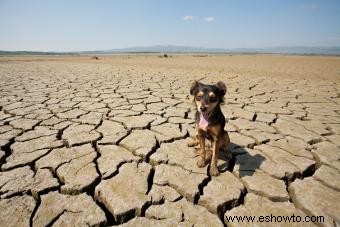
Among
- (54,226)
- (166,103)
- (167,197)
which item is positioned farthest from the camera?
(166,103)

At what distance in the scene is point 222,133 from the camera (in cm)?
205

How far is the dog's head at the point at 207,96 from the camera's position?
5.92ft

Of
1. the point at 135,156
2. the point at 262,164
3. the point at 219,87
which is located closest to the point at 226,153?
the point at 262,164

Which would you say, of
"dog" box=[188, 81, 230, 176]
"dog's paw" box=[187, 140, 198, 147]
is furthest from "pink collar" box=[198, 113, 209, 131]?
"dog's paw" box=[187, 140, 198, 147]

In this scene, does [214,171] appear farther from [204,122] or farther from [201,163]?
[204,122]

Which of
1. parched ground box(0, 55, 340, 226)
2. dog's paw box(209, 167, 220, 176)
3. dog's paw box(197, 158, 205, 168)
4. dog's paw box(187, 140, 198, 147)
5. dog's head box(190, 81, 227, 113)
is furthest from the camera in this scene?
dog's paw box(187, 140, 198, 147)

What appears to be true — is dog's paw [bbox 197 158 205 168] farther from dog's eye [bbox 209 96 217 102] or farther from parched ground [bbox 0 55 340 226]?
dog's eye [bbox 209 96 217 102]

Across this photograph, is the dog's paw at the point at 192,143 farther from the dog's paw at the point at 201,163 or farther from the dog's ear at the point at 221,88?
the dog's ear at the point at 221,88

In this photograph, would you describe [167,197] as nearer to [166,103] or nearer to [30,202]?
[30,202]

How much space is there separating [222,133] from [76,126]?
207cm

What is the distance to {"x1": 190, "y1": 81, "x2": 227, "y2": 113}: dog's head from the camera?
181 cm

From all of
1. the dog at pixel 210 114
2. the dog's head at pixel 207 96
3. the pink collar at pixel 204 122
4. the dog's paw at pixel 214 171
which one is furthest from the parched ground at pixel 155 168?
the dog's head at pixel 207 96

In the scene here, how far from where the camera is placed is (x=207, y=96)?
1848 mm

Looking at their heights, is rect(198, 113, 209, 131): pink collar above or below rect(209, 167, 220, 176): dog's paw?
above
